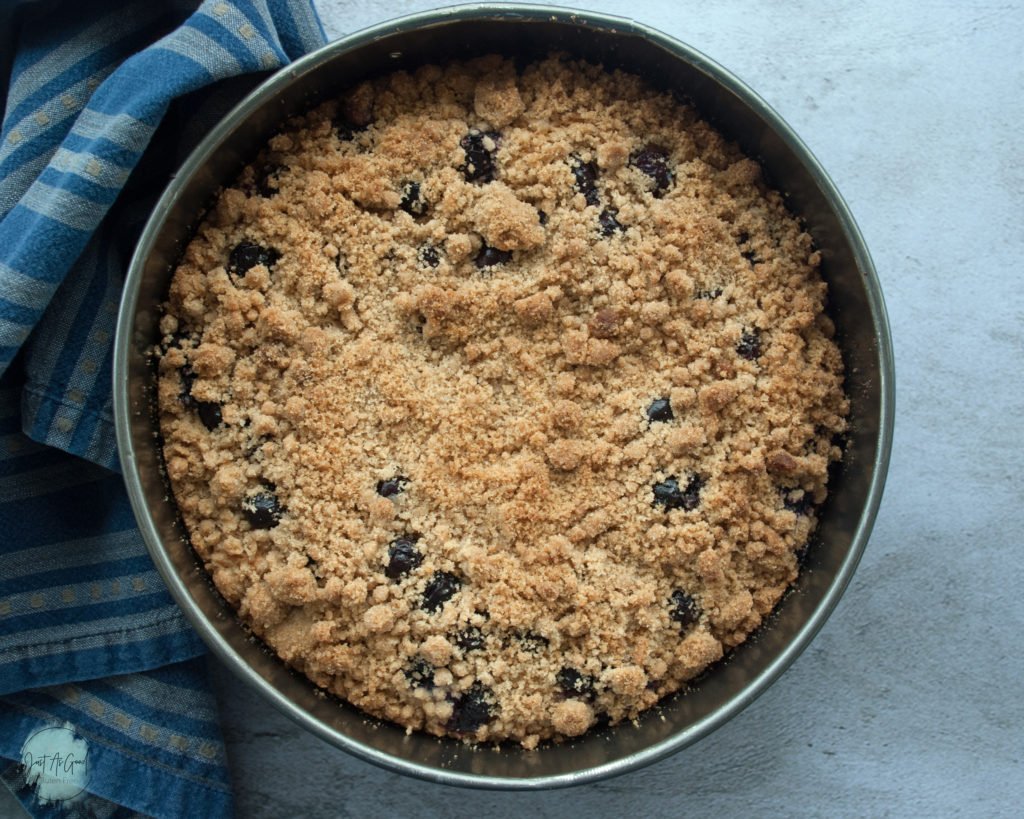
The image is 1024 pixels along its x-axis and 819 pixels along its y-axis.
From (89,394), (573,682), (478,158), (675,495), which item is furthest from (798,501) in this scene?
(89,394)

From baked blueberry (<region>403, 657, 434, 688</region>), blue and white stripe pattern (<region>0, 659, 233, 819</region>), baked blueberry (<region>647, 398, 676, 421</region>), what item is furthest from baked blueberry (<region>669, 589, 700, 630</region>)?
blue and white stripe pattern (<region>0, 659, 233, 819</region>)

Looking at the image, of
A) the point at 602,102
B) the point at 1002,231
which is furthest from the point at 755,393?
the point at 1002,231

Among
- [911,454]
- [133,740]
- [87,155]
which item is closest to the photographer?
[87,155]

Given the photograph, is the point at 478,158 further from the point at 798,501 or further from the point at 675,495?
the point at 798,501

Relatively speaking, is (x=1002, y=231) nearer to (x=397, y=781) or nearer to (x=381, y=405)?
(x=381, y=405)

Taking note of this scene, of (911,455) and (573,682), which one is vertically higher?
(911,455)
